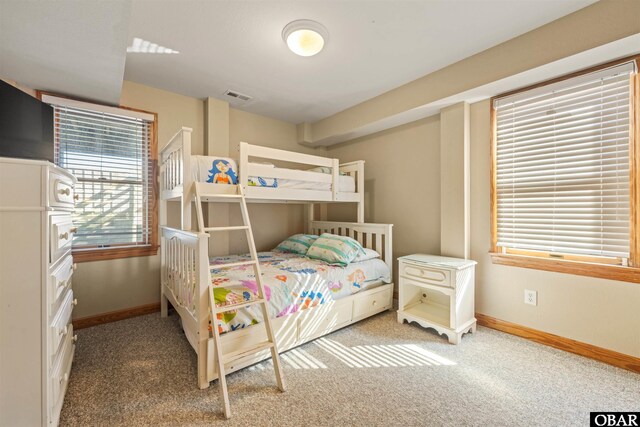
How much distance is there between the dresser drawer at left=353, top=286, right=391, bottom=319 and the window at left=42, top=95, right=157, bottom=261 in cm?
227

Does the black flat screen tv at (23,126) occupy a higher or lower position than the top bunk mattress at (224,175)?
higher

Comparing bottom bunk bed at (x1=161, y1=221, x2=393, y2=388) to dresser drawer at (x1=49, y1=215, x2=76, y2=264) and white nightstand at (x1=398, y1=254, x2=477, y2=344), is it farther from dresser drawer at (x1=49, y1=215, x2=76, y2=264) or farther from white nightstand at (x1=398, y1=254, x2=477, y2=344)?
dresser drawer at (x1=49, y1=215, x2=76, y2=264)

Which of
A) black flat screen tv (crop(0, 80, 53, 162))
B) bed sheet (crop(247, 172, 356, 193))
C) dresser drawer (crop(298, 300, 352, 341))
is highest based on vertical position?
black flat screen tv (crop(0, 80, 53, 162))

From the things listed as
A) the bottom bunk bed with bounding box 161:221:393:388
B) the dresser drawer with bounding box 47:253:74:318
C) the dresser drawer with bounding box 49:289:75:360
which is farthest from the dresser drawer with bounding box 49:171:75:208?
the bottom bunk bed with bounding box 161:221:393:388

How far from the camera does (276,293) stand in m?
2.11

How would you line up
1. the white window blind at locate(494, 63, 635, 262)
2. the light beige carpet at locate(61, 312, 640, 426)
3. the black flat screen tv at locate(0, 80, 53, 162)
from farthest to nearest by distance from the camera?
the white window blind at locate(494, 63, 635, 262)
the black flat screen tv at locate(0, 80, 53, 162)
the light beige carpet at locate(61, 312, 640, 426)

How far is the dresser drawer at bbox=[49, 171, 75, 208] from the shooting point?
4.21 feet

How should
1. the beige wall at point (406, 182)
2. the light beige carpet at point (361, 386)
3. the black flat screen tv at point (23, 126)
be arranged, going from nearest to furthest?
the light beige carpet at point (361, 386), the black flat screen tv at point (23, 126), the beige wall at point (406, 182)

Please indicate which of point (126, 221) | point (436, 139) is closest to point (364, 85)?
point (436, 139)

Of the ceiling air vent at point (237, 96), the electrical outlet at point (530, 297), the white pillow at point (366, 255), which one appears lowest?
the electrical outlet at point (530, 297)

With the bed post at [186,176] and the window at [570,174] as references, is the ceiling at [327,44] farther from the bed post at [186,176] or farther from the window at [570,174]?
the bed post at [186,176]

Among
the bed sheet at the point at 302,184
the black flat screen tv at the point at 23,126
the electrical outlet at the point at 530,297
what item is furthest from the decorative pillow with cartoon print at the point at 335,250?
the black flat screen tv at the point at 23,126

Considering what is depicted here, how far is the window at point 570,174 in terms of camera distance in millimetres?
1947

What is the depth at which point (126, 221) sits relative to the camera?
284cm
